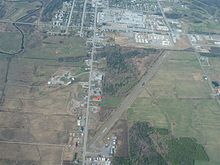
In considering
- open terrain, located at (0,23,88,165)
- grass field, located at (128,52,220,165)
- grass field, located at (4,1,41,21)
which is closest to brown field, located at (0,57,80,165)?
open terrain, located at (0,23,88,165)

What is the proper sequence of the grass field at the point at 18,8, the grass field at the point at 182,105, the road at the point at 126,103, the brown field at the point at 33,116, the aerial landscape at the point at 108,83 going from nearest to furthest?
the brown field at the point at 33,116
the aerial landscape at the point at 108,83
the road at the point at 126,103
the grass field at the point at 182,105
the grass field at the point at 18,8

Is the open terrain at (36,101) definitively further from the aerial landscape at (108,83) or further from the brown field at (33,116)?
the aerial landscape at (108,83)

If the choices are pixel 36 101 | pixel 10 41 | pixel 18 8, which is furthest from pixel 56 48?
pixel 18 8

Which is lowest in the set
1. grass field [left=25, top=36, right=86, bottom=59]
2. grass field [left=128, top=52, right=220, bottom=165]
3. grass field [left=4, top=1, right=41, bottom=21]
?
grass field [left=128, top=52, right=220, bottom=165]

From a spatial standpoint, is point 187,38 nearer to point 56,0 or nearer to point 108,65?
point 108,65

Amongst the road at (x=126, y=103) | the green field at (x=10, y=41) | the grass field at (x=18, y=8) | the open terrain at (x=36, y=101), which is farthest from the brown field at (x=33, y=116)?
the grass field at (x=18, y=8)

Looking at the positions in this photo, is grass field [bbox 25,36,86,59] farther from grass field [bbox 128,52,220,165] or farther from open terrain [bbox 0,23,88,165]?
grass field [bbox 128,52,220,165]

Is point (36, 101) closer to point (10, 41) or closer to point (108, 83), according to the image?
point (108, 83)
